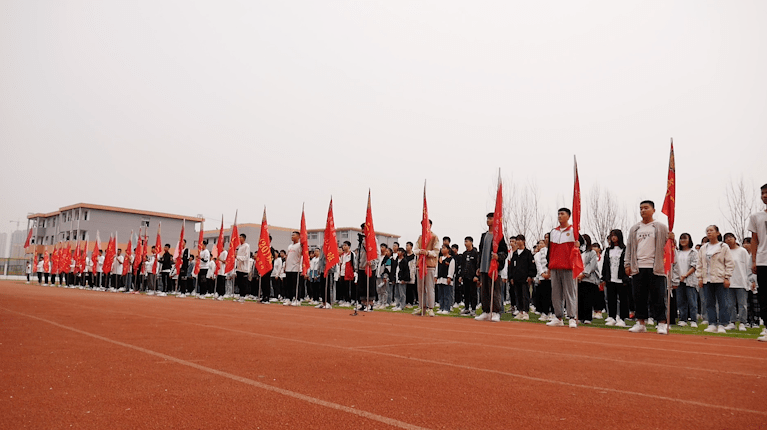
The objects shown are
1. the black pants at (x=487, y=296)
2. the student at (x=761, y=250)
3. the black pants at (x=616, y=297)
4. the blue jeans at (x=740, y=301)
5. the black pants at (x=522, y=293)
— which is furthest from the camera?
the black pants at (x=522, y=293)

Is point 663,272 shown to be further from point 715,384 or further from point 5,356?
point 5,356

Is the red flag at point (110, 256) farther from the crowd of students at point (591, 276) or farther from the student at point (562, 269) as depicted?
the student at point (562, 269)

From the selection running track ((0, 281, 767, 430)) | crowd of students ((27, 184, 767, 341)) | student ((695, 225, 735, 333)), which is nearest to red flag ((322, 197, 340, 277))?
crowd of students ((27, 184, 767, 341))

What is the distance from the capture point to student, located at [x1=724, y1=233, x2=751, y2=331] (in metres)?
9.27

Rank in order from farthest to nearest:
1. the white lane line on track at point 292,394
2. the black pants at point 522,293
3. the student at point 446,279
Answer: the student at point 446,279 → the black pants at point 522,293 → the white lane line on track at point 292,394

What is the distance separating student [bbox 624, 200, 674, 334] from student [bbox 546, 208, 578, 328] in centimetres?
109

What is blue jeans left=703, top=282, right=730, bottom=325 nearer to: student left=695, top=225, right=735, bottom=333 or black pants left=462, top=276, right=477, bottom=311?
student left=695, top=225, right=735, bottom=333

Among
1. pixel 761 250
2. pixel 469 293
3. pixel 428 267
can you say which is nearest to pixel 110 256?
pixel 469 293

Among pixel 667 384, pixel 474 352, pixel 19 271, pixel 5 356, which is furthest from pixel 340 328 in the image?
pixel 19 271

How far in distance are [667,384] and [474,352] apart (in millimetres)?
1956

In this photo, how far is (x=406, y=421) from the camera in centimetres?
266

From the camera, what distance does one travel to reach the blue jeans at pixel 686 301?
1089cm

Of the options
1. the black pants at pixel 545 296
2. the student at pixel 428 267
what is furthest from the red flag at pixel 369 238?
the black pants at pixel 545 296

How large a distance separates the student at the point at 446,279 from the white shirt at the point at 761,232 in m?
7.75
